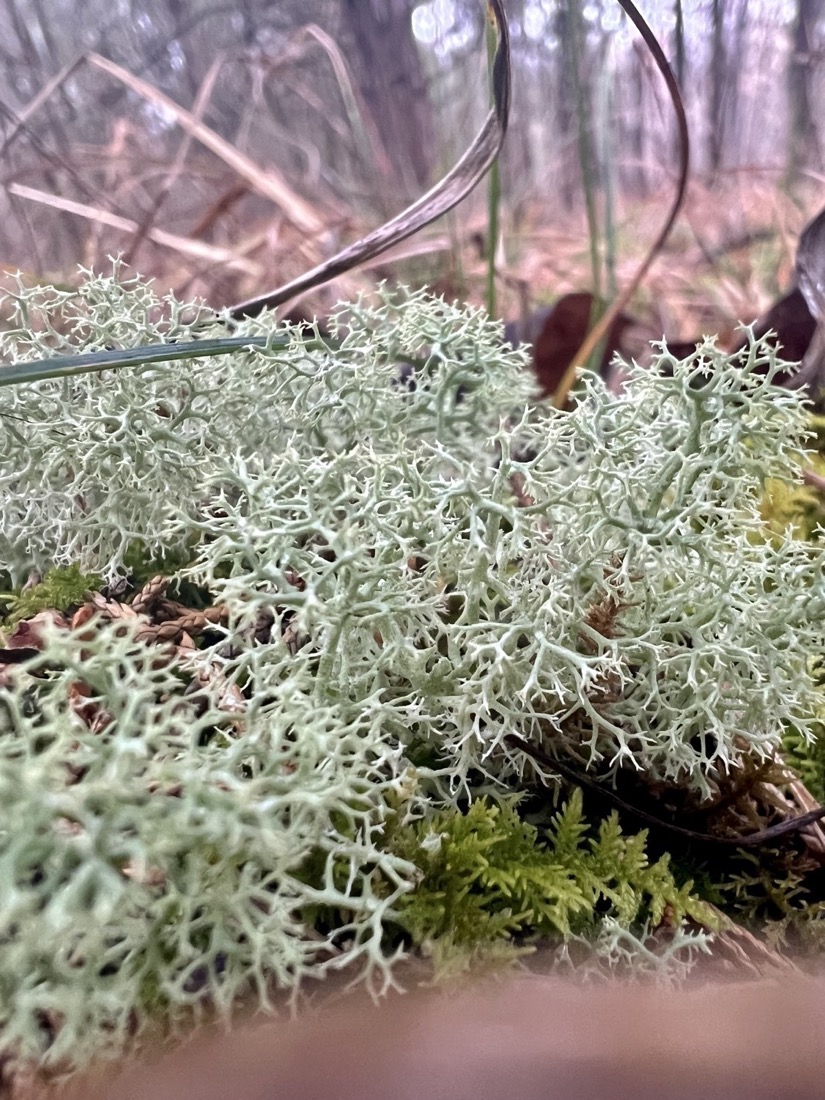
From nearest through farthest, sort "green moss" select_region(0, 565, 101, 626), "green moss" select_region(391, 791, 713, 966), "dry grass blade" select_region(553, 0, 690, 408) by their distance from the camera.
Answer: "green moss" select_region(391, 791, 713, 966), "green moss" select_region(0, 565, 101, 626), "dry grass blade" select_region(553, 0, 690, 408)

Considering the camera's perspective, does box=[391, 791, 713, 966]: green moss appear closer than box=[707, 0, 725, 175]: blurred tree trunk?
Yes

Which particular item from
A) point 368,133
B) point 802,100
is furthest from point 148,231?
point 802,100

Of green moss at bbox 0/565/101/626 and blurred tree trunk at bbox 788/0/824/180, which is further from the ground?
blurred tree trunk at bbox 788/0/824/180

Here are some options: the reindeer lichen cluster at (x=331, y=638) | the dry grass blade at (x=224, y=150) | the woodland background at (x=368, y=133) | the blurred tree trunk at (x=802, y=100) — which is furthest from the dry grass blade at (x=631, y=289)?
the dry grass blade at (x=224, y=150)

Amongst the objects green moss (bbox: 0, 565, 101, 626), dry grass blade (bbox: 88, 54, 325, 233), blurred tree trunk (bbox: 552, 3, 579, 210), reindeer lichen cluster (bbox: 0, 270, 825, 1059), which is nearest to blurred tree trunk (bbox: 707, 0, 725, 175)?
blurred tree trunk (bbox: 552, 3, 579, 210)

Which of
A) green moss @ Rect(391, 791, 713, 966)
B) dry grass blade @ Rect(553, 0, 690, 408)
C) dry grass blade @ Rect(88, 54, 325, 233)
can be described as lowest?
green moss @ Rect(391, 791, 713, 966)

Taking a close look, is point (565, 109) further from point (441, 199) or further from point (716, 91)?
point (441, 199)

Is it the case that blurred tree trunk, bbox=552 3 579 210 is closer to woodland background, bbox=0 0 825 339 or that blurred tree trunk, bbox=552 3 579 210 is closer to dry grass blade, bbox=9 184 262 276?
woodland background, bbox=0 0 825 339
